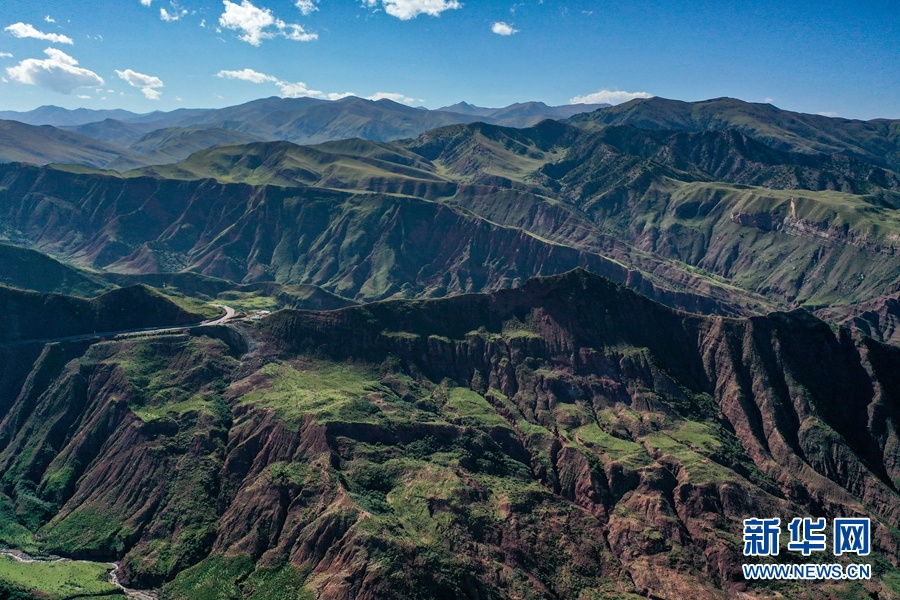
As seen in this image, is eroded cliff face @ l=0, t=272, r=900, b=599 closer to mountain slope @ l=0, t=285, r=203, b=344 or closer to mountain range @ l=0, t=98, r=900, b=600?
mountain range @ l=0, t=98, r=900, b=600

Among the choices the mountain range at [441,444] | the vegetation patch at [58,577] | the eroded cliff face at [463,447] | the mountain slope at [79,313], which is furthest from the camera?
the mountain slope at [79,313]

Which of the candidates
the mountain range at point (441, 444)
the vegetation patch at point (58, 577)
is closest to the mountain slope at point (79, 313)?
the mountain range at point (441, 444)

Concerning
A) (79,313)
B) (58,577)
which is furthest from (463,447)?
(79,313)

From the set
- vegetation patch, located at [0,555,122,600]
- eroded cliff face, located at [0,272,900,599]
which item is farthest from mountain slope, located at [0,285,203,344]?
vegetation patch, located at [0,555,122,600]

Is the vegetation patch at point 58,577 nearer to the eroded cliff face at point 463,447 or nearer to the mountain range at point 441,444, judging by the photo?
the mountain range at point 441,444

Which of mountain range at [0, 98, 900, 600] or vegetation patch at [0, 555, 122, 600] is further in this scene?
mountain range at [0, 98, 900, 600]

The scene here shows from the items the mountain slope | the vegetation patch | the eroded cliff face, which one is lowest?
the vegetation patch

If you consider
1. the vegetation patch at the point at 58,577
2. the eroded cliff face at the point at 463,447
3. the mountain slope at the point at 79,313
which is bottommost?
the vegetation patch at the point at 58,577

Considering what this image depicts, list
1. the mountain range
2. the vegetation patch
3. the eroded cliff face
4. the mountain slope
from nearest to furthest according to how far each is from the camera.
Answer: the vegetation patch, the mountain range, the eroded cliff face, the mountain slope

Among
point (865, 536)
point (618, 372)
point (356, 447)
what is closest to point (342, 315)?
point (356, 447)
